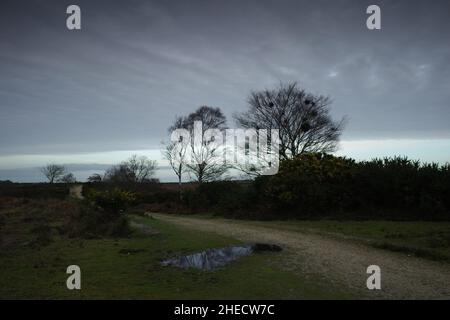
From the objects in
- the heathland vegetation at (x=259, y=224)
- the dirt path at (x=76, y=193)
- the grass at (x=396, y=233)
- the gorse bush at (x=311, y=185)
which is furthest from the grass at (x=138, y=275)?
the dirt path at (x=76, y=193)

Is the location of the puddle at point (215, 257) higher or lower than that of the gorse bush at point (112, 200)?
lower

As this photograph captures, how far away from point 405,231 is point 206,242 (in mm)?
7112

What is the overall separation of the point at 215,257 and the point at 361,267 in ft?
11.8

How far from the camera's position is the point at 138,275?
339 inches

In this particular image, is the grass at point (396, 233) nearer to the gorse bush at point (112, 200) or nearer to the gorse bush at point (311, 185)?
the gorse bush at point (311, 185)

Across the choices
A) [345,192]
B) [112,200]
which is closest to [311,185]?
[345,192]

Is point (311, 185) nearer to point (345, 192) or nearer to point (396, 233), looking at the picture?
point (345, 192)

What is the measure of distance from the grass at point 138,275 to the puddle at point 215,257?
1.27 ft

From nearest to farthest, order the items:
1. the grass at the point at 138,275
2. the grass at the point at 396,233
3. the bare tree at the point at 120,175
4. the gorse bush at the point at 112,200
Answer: the grass at the point at 138,275
the grass at the point at 396,233
the gorse bush at the point at 112,200
the bare tree at the point at 120,175

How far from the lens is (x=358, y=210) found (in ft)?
65.7

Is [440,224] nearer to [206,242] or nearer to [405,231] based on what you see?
[405,231]

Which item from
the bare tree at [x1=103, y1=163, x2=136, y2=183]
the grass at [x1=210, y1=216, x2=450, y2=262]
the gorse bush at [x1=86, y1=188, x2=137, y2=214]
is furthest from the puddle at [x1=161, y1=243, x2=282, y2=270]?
the bare tree at [x1=103, y1=163, x2=136, y2=183]

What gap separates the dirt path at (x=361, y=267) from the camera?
7.36 meters
